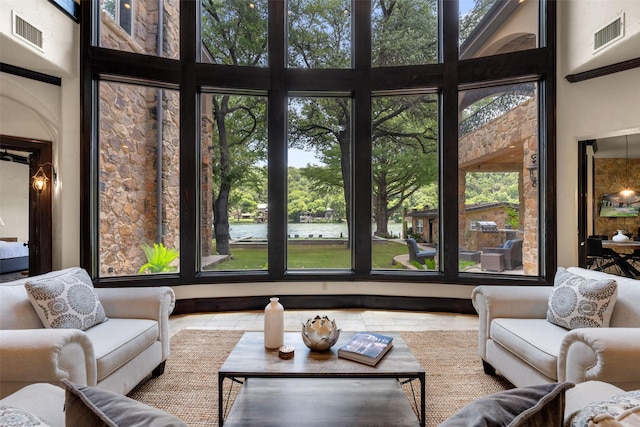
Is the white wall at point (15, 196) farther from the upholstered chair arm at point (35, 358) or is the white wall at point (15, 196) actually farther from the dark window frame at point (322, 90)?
the upholstered chair arm at point (35, 358)

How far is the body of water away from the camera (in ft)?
15.0

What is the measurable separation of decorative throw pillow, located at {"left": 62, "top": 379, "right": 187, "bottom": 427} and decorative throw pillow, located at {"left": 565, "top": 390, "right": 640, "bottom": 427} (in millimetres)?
991

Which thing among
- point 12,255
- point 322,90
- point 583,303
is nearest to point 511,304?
point 583,303

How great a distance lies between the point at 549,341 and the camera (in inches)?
82.5

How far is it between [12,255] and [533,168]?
27.0 feet

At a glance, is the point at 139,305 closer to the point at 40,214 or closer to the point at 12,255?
the point at 40,214

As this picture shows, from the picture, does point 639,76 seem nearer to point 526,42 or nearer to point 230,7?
point 526,42

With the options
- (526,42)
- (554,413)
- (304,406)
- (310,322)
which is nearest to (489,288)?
(310,322)

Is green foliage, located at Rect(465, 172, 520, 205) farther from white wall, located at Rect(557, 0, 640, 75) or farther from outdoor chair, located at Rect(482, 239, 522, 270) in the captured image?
white wall, located at Rect(557, 0, 640, 75)

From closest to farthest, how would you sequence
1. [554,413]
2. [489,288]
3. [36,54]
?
1. [554,413]
2. [489,288]
3. [36,54]

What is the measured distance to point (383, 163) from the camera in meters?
4.59

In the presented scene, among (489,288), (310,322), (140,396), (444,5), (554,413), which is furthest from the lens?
(444,5)

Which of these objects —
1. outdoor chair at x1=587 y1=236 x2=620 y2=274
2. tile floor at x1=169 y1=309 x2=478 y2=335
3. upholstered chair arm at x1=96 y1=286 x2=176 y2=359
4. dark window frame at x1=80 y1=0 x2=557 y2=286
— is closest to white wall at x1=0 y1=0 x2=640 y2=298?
dark window frame at x1=80 y1=0 x2=557 y2=286

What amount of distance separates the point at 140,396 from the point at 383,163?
377cm
